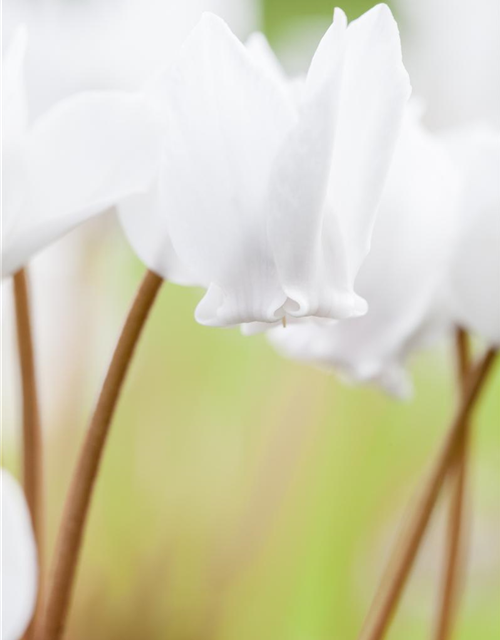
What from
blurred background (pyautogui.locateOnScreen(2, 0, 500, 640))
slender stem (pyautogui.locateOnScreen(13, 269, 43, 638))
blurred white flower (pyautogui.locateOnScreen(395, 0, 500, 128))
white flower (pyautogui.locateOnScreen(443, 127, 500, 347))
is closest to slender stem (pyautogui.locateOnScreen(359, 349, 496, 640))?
white flower (pyautogui.locateOnScreen(443, 127, 500, 347))

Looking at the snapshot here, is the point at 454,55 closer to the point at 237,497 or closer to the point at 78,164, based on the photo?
the point at 237,497

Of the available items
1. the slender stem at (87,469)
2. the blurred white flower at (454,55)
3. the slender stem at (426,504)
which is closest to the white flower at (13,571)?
the slender stem at (87,469)

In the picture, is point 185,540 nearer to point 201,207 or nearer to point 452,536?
point 452,536

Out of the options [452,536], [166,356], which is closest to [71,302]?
[166,356]

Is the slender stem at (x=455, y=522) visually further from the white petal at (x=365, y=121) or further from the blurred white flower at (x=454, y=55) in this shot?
the blurred white flower at (x=454, y=55)

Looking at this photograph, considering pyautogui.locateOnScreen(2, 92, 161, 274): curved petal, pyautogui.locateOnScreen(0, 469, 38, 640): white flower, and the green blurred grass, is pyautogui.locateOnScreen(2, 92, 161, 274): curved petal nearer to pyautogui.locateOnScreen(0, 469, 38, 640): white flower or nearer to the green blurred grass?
pyautogui.locateOnScreen(0, 469, 38, 640): white flower

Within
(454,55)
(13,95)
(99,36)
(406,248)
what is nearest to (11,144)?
(13,95)
